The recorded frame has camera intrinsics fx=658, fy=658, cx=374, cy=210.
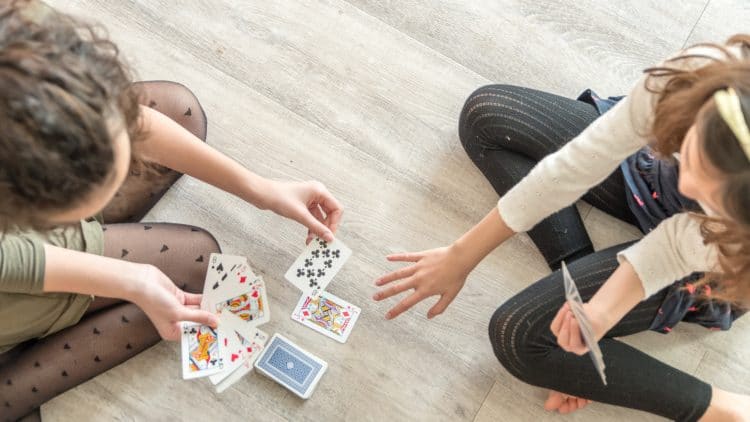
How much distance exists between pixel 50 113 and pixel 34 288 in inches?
22.2

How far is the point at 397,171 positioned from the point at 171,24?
0.79 m

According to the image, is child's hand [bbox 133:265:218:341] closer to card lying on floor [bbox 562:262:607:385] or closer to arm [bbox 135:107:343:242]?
arm [bbox 135:107:343:242]

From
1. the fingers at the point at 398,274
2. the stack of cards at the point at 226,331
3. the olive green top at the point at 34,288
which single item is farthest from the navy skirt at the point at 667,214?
the olive green top at the point at 34,288

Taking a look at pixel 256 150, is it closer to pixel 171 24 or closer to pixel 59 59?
pixel 171 24

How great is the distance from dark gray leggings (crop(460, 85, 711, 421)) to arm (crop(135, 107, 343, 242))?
46 centimetres

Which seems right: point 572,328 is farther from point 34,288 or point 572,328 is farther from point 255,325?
point 34,288

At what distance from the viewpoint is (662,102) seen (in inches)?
46.2

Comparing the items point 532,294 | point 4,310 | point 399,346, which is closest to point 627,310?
point 532,294

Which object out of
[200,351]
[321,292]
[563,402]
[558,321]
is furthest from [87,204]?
[563,402]

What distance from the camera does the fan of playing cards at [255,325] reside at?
5.16ft

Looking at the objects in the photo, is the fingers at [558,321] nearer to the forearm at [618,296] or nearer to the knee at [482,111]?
the forearm at [618,296]

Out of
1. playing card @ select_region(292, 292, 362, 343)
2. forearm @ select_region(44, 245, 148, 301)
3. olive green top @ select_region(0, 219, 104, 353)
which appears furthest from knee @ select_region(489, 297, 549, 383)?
olive green top @ select_region(0, 219, 104, 353)

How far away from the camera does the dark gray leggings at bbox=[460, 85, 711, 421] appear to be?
1.53 meters

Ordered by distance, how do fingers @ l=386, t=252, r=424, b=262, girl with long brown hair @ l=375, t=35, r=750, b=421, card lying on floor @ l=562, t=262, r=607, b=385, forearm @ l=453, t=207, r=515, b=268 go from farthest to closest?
fingers @ l=386, t=252, r=424, b=262 < forearm @ l=453, t=207, r=515, b=268 < card lying on floor @ l=562, t=262, r=607, b=385 < girl with long brown hair @ l=375, t=35, r=750, b=421
